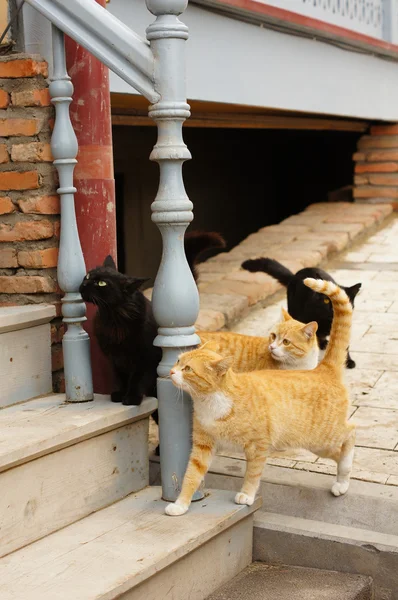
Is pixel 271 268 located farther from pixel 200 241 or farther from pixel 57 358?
pixel 57 358

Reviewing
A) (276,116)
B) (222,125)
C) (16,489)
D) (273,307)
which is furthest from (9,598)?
(276,116)

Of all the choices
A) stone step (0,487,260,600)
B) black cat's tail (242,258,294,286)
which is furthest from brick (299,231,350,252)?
stone step (0,487,260,600)

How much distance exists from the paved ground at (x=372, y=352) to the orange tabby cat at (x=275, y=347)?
38cm

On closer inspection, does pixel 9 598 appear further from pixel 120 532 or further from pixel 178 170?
pixel 178 170

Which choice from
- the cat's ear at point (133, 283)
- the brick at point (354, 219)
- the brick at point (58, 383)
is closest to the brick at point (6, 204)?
the cat's ear at point (133, 283)

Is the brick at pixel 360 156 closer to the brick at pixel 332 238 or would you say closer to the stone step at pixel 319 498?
the brick at pixel 332 238

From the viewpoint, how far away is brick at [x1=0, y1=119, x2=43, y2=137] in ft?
9.76

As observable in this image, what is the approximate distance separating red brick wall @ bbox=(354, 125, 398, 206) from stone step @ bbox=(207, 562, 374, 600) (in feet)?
17.0

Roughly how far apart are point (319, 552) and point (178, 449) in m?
0.57

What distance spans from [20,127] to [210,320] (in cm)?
195

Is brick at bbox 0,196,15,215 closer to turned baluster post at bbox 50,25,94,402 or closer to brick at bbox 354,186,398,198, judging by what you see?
turned baluster post at bbox 50,25,94,402

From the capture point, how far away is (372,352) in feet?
14.8

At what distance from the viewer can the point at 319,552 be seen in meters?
A: 2.73

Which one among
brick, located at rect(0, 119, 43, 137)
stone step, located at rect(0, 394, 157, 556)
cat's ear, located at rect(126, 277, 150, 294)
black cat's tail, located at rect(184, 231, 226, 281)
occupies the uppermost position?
brick, located at rect(0, 119, 43, 137)
